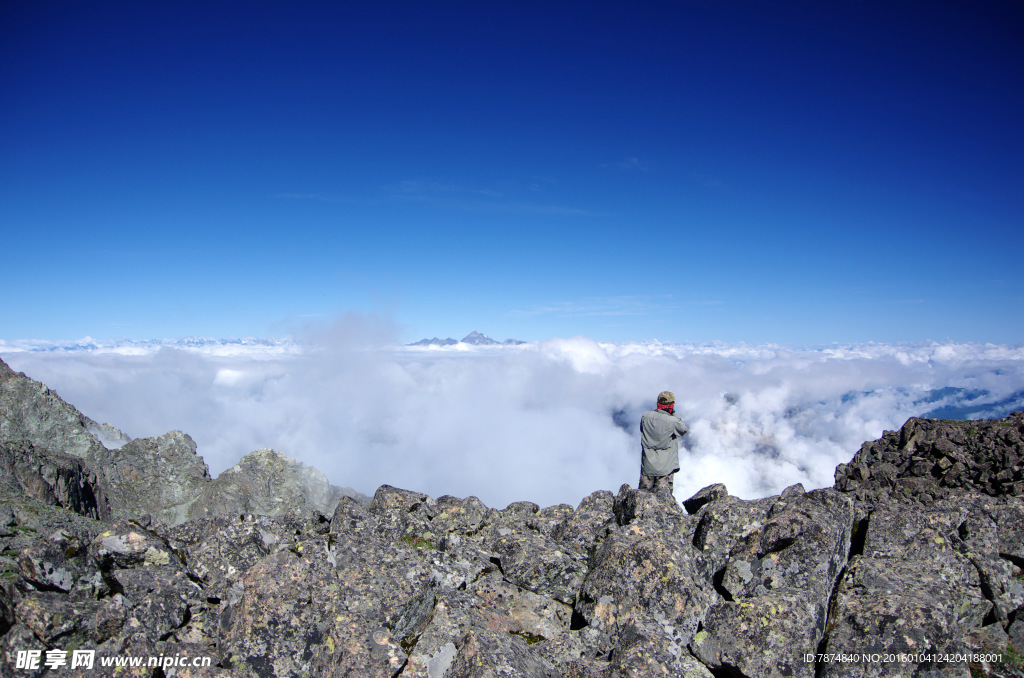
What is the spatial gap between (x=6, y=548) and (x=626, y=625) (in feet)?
35.4

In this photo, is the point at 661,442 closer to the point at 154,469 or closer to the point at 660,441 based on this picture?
the point at 660,441

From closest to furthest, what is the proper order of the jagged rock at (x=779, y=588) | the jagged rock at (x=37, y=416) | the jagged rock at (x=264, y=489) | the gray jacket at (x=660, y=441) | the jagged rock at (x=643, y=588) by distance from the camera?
the jagged rock at (x=779, y=588), the jagged rock at (x=643, y=588), the gray jacket at (x=660, y=441), the jagged rock at (x=37, y=416), the jagged rock at (x=264, y=489)

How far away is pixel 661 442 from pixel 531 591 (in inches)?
254

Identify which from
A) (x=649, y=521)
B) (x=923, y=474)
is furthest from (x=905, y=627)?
(x=923, y=474)

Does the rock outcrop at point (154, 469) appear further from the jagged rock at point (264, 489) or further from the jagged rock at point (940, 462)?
the jagged rock at point (940, 462)

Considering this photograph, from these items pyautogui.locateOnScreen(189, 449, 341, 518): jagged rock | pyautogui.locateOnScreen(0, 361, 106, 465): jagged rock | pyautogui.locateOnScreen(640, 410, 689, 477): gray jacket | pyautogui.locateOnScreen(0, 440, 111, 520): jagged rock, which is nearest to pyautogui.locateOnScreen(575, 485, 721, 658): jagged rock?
pyautogui.locateOnScreen(640, 410, 689, 477): gray jacket

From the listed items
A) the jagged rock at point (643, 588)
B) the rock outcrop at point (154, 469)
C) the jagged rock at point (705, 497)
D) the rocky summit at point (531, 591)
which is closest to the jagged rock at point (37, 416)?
the rock outcrop at point (154, 469)

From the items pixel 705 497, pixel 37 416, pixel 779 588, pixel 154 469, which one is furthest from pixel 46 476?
pixel 154 469

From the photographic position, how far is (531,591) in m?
9.78

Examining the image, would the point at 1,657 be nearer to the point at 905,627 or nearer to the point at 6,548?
the point at 6,548

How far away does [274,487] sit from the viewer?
41781 millimetres

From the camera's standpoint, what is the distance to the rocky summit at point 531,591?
302 inches

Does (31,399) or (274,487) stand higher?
(31,399)

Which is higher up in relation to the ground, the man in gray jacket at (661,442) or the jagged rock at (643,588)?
the man in gray jacket at (661,442)
